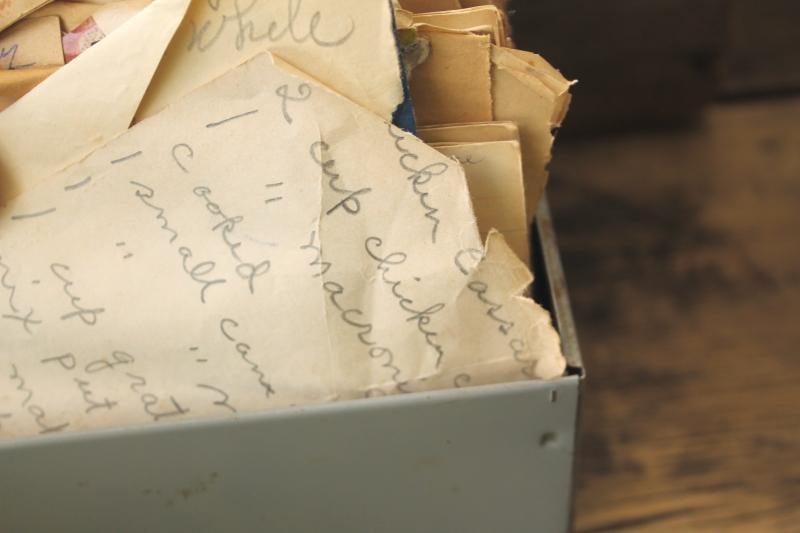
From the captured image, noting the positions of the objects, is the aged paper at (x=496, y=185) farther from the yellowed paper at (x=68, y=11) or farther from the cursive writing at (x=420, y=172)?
the yellowed paper at (x=68, y=11)

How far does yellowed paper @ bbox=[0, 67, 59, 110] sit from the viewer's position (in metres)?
0.30

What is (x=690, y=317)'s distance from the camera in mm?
622

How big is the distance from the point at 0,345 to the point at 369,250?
15cm

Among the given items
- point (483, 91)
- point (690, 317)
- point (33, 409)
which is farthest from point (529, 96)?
point (690, 317)

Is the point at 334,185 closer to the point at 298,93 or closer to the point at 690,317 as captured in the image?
the point at 298,93

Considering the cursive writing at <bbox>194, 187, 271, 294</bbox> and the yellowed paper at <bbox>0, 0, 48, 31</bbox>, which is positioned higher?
the yellowed paper at <bbox>0, 0, 48, 31</bbox>

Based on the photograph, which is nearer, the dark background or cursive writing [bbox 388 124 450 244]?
cursive writing [bbox 388 124 450 244]

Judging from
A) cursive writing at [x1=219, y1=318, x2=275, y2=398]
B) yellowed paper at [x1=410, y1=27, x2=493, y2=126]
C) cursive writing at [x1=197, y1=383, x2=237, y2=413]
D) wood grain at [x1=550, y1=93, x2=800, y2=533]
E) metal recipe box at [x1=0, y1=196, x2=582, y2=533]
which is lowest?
wood grain at [x1=550, y1=93, x2=800, y2=533]

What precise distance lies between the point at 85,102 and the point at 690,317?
47cm

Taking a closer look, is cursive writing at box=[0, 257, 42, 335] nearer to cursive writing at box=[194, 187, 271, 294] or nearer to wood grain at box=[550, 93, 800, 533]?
cursive writing at box=[194, 187, 271, 294]

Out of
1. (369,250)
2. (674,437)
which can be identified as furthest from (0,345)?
(674,437)

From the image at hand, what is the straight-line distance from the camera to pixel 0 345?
13.2 inches

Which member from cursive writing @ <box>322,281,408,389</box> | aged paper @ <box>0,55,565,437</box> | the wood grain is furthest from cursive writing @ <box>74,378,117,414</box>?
the wood grain

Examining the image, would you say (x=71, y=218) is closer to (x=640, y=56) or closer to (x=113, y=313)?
(x=113, y=313)
